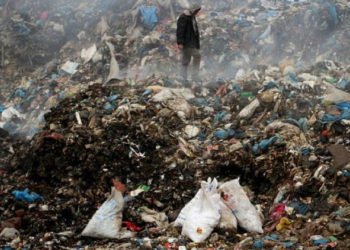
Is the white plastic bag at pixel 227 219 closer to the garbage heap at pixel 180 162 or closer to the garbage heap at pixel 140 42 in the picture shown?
the garbage heap at pixel 180 162

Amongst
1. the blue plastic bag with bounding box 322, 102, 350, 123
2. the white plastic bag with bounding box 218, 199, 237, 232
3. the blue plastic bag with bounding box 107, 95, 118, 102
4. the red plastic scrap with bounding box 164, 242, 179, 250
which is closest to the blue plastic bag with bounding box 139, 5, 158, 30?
the blue plastic bag with bounding box 107, 95, 118, 102

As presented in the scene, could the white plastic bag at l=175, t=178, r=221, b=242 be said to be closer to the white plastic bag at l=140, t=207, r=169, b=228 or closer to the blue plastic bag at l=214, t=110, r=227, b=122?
the white plastic bag at l=140, t=207, r=169, b=228

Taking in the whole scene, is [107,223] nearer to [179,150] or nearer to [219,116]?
[179,150]

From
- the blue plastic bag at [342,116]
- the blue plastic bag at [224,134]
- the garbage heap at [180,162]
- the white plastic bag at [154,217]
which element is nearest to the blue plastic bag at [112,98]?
the garbage heap at [180,162]

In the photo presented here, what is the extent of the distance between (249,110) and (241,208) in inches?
82.7

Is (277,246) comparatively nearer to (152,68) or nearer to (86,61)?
(152,68)

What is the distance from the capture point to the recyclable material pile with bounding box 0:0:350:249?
3328 millimetres

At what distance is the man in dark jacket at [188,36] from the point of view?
6.32m

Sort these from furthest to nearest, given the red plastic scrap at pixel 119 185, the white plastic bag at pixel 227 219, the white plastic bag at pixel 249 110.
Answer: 1. the white plastic bag at pixel 249 110
2. the red plastic scrap at pixel 119 185
3. the white plastic bag at pixel 227 219

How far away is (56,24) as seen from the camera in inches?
377

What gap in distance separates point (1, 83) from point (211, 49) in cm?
434

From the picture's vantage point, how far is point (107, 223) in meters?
3.43

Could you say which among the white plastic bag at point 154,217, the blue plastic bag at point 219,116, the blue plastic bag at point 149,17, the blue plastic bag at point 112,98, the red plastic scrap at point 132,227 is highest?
the blue plastic bag at point 149,17

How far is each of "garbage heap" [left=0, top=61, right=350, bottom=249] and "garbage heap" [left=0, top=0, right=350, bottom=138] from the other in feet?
5.45
